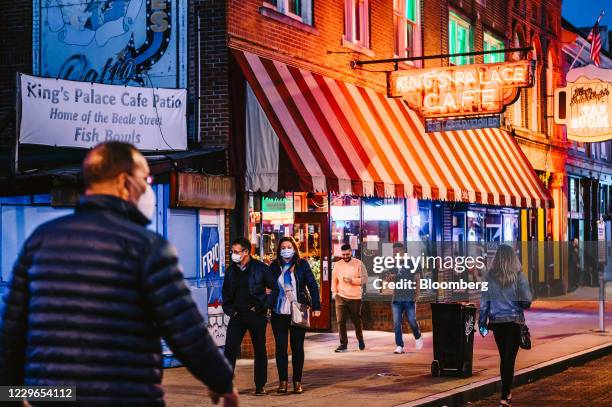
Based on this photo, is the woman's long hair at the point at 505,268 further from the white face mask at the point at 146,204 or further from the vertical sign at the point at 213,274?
the white face mask at the point at 146,204

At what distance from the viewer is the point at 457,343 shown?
43.9 ft

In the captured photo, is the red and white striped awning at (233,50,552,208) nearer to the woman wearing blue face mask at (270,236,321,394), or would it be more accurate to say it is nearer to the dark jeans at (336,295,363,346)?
the dark jeans at (336,295,363,346)

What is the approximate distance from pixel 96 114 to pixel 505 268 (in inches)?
236

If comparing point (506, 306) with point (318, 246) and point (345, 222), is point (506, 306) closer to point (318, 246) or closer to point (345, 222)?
point (318, 246)

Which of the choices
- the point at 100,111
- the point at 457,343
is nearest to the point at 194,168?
the point at 100,111

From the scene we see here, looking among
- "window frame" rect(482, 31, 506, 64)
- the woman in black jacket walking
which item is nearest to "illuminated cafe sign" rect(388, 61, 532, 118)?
the woman in black jacket walking

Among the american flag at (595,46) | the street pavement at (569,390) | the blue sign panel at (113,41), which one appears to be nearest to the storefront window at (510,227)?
the american flag at (595,46)

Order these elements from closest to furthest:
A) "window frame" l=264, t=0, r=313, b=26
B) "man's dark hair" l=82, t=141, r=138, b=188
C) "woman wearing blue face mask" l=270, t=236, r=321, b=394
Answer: "man's dark hair" l=82, t=141, r=138, b=188 < "woman wearing blue face mask" l=270, t=236, r=321, b=394 < "window frame" l=264, t=0, r=313, b=26

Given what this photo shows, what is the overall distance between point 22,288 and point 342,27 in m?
16.4

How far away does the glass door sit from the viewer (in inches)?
749

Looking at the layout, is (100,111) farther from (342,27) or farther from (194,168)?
(342,27)

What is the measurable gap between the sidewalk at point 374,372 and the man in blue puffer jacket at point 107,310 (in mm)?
7157

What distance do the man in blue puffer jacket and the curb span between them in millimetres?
7289

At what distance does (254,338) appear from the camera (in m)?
12.0
